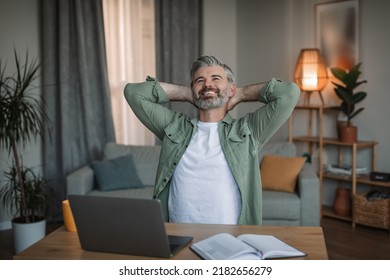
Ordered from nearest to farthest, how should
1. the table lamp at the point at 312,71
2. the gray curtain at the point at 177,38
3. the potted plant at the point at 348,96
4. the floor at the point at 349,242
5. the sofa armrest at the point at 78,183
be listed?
the floor at the point at 349,242, the sofa armrest at the point at 78,183, the potted plant at the point at 348,96, the table lamp at the point at 312,71, the gray curtain at the point at 177,38

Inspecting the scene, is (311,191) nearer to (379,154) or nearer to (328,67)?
→ (379,154)

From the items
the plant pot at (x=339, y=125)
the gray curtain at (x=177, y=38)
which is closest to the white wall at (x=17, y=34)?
the gray curtain at (x=177, y=38)

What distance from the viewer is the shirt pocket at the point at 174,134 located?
179 cm

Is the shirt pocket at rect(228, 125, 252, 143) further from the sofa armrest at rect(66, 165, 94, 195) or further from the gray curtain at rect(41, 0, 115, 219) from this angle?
the gray curtain at rect(41, 0, 115, 219)

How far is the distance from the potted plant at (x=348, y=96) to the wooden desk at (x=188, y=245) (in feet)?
8.82

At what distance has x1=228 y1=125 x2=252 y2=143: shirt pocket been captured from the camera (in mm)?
1749

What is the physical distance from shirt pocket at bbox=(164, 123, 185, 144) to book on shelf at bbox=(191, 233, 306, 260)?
0.52 metres

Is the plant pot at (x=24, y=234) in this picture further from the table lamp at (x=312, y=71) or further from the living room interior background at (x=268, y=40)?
the table lamp at (x=312, y=71)

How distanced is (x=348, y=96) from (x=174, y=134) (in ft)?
8.18

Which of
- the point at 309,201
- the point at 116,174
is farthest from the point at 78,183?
the point at 309,201

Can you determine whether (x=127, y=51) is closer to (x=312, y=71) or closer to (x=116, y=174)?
(x=116, y=174)

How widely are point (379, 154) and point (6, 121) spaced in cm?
273

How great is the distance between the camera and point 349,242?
3516 millimetres

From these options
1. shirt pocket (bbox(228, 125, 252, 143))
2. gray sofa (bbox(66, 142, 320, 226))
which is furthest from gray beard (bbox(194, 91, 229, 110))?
gray sofa (bbox(66, 142, 320, 226))
